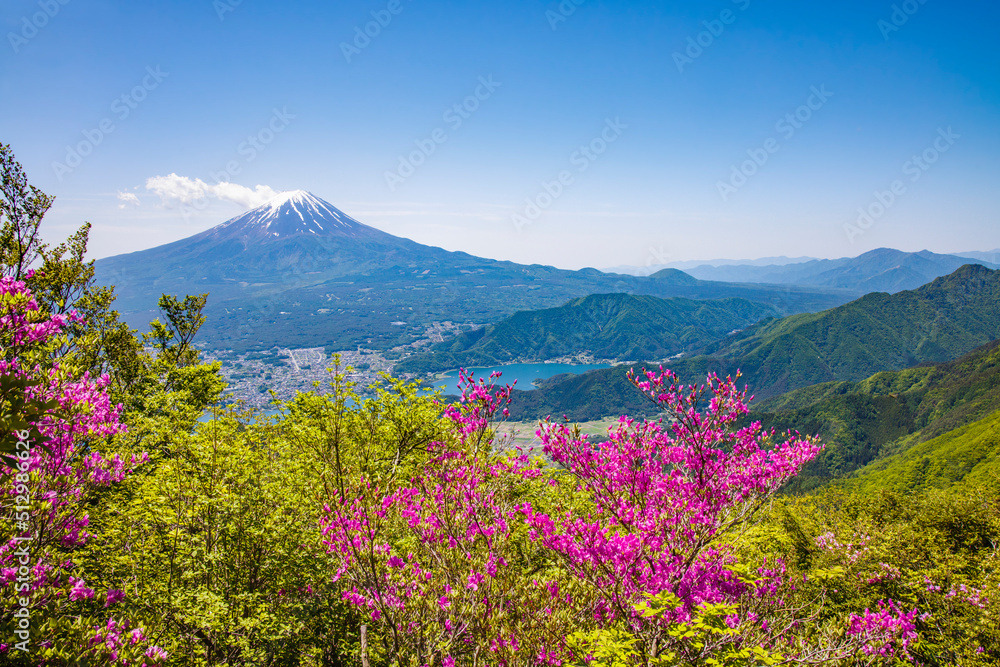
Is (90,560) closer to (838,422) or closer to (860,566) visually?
(860,566)

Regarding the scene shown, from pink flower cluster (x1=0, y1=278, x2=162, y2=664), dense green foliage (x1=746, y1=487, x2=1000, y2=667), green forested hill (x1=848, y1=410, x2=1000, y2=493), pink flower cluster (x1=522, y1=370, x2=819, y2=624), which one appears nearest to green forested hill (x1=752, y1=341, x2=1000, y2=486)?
green forested hill (x1=848, y1=410, x2=1000, y2=493)

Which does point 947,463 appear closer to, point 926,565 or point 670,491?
point 926,565

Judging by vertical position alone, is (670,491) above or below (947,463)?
above

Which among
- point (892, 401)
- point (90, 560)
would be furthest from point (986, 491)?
point (892, 401)

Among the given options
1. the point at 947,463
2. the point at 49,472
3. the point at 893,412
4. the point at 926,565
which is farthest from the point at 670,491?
the point at 893,412

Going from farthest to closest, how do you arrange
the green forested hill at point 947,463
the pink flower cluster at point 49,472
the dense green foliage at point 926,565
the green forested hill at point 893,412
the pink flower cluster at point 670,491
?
the green forested hill at point 893,412
the green forested hill at point 947,463
the dense green foliage at point 926,565
the pink flower cluster at point 670,491
the pink flower cluster at point 49,472

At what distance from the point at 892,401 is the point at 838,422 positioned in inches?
918

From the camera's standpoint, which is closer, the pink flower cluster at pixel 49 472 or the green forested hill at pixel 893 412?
the pink flower cluster at pixel 49 472

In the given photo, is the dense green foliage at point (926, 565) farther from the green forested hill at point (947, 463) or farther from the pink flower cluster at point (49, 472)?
the green forested hill at point (947, 463)

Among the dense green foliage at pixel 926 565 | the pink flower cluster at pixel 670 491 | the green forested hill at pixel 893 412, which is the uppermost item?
the pink flower cluster at pixel 670 491

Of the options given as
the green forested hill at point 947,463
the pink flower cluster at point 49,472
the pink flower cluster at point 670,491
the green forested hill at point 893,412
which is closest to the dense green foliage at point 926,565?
the pink flower cluster at point 670,491

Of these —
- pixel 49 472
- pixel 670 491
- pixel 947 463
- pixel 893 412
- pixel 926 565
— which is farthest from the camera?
pixel 893 412

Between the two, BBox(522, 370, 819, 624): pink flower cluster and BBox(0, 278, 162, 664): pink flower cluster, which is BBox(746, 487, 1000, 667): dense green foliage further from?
BBox(0, 278, 162, 664): pink flower cluster

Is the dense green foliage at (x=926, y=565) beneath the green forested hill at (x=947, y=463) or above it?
above
